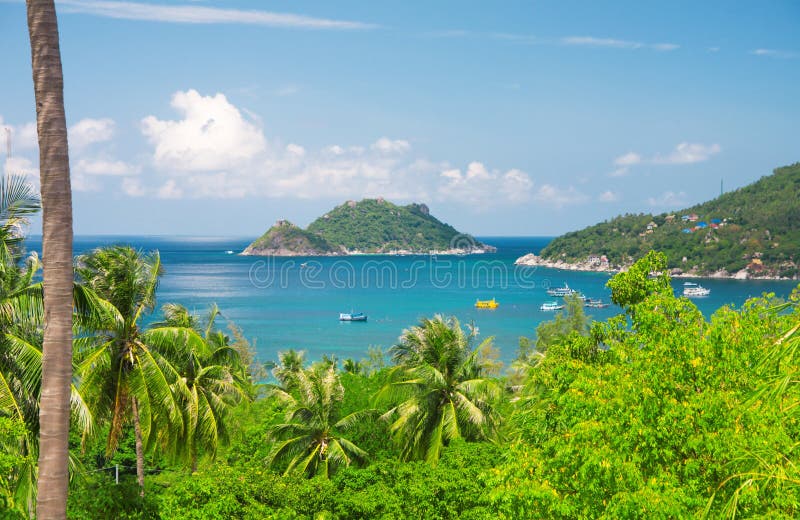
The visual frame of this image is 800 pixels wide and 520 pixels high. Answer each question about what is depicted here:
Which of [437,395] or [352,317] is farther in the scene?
[352,317]

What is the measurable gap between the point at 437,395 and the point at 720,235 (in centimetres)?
13252

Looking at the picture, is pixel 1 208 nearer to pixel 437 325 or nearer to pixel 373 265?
pixel 437 325

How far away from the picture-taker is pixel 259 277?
14725 centimetres

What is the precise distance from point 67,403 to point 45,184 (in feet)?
6.81

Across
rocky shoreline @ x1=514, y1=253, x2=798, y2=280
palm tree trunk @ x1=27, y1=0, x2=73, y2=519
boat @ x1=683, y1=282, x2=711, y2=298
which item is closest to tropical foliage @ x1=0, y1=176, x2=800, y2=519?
palm tree trunk @ x1=27, y1=0, x2=73, y2=519

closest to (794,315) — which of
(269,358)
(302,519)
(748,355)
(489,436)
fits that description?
(748,355)

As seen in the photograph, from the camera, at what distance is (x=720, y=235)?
5271 inches

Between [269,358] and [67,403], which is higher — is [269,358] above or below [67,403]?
below

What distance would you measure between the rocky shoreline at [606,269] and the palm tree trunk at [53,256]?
400ft

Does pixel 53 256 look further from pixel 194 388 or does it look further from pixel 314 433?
pixel 314 433

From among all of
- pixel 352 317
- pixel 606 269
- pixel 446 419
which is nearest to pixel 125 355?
pixel 446 419

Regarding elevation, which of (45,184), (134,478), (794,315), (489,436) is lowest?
(489,436)

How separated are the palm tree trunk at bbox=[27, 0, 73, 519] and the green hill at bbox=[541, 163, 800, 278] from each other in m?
132

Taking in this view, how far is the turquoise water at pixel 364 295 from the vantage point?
267 ft
